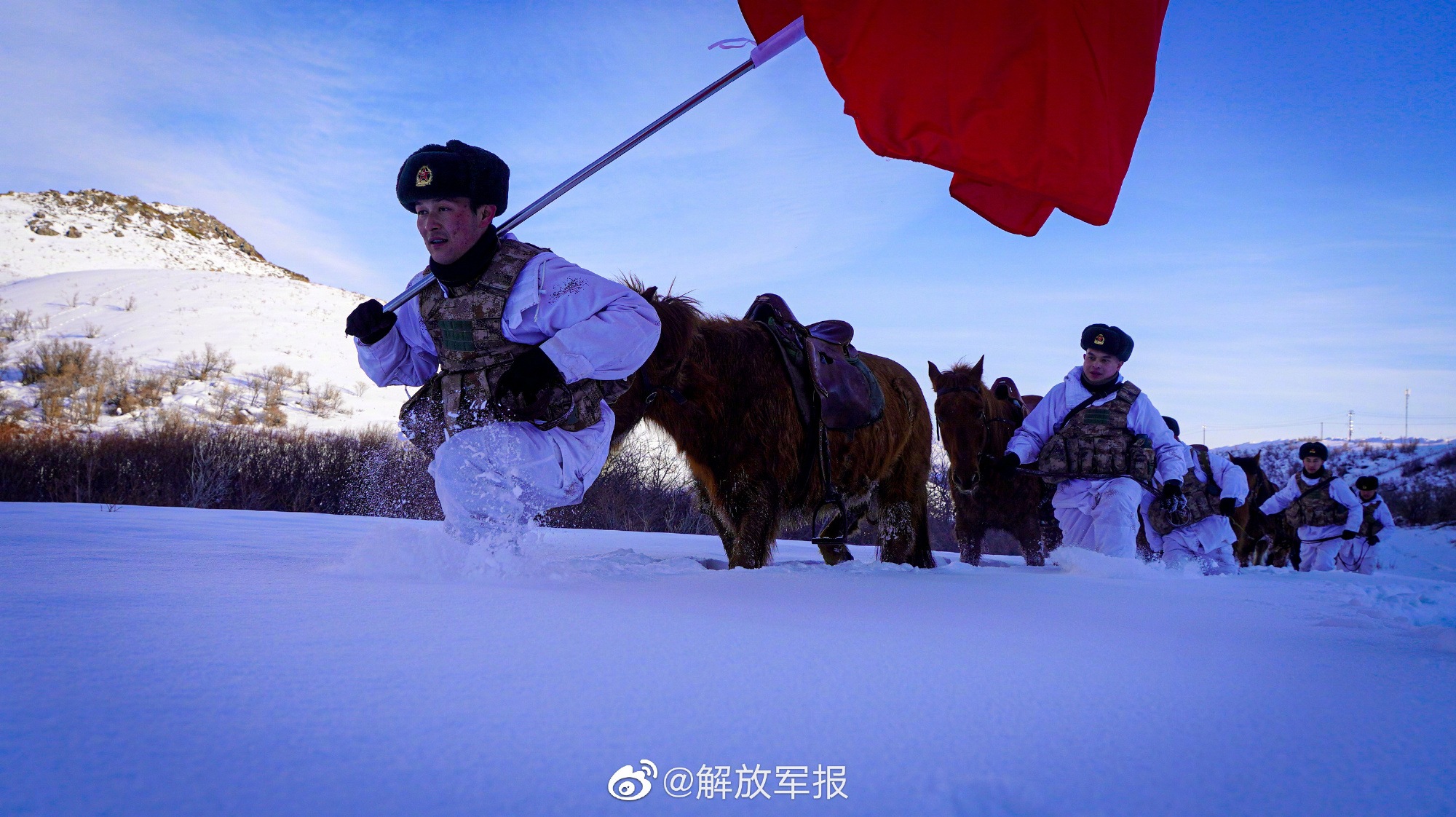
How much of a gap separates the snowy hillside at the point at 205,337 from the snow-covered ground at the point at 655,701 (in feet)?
62.3

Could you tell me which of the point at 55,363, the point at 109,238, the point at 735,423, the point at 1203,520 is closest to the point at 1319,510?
the point at 1203,520

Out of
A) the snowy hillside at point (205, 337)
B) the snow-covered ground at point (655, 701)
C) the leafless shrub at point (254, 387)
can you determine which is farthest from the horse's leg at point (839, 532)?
the leafless shrub at point (254, 387)

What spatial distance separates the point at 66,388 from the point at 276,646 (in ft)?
82.2

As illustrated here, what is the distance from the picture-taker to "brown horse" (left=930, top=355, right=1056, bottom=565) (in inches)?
277

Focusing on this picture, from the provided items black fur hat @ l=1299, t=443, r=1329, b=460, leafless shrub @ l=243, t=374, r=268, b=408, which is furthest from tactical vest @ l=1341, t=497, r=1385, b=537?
leafless shrub @ l=243, t=374, r=268, b=408

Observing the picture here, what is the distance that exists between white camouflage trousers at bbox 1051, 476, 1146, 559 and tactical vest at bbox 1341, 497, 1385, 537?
861 centimetres

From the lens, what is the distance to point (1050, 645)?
1.92 m

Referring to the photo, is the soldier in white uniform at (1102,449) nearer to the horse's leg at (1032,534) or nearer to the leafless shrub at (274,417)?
the horse's leg at (1032,534)

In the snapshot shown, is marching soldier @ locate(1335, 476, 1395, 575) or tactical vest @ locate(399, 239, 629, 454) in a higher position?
tactical vest @ locate(399, 239, 629, 454)

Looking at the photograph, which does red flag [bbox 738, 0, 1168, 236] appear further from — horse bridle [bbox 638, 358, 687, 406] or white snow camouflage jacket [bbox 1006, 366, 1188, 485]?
white snow camouflage jacket [bbox 1006, 366, 1188, 485]

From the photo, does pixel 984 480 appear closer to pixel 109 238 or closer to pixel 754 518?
pixel 754 518

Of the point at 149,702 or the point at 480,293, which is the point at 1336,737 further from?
the point at 480,293

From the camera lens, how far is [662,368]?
3.98 meters

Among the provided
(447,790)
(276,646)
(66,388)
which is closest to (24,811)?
(447,790)
